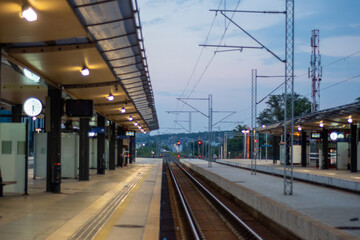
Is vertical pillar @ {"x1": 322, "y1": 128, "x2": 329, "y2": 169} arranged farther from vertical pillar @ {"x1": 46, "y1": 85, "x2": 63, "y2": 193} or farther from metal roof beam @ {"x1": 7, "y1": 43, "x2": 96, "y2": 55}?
metal roof beam @ {"x1": 7, "y1": 43, "x2": 96, "y2": 55}

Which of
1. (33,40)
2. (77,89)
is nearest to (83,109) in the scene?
(77,89)

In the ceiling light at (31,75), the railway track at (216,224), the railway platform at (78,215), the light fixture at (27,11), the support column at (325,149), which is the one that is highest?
the light fixture at (27,11)

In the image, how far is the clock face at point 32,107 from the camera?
1672cm

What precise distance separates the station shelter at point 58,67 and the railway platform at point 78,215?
3.72ft

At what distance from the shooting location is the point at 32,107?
55.2ft

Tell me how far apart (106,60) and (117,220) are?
16.5ft

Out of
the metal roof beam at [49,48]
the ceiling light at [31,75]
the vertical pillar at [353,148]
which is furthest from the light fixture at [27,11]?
the vertical pillar at [353,148]

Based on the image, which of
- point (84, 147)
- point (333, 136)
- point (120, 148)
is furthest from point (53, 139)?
point (120, 148)

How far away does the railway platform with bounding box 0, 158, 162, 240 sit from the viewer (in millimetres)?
9845

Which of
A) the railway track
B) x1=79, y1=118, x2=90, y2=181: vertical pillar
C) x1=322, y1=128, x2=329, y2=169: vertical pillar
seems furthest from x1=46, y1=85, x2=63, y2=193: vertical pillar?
x1=322, y1=128, x2=329, y2=169: vertical pillar

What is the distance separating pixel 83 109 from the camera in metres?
17.5

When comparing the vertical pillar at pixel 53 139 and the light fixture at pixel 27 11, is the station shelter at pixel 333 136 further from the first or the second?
the light fixture at pixel 27 11

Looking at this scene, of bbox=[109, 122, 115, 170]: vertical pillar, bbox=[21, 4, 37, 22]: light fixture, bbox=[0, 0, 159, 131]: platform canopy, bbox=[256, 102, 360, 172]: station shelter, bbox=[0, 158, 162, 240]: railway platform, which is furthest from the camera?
bbox=[109, 122, 115, 170]: vertical pillar

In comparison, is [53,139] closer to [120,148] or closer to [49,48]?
[49,48]
